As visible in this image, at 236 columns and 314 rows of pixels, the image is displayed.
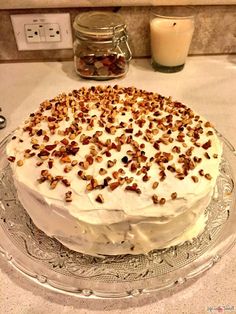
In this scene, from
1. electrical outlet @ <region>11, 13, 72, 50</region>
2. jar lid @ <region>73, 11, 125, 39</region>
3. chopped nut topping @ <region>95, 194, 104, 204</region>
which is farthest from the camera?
electrical outlet @ <region>11, 13, 72, 50</region>

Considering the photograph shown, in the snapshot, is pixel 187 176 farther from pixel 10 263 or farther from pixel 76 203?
pixel 10 263

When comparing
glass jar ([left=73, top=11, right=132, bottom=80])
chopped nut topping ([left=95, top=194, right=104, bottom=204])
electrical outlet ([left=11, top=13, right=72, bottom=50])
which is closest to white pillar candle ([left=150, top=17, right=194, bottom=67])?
glass jar ([left=73, top=11, right=132, bottom=80])

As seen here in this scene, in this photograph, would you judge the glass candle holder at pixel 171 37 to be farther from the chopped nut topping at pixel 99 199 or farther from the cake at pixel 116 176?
the chopped nut topping at pixel 99 199

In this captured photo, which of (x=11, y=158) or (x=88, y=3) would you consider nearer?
(x=11, y=158)

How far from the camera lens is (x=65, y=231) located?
0.74 metres

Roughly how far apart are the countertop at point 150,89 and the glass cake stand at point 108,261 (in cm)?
5

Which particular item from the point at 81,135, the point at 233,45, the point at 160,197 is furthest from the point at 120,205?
the point at 233,45

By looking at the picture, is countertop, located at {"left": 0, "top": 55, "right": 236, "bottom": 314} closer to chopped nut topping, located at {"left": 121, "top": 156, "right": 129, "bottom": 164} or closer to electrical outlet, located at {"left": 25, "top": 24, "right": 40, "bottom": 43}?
electrical outlet, located at {"left": 25, "top": 24, "right": 40, "bottom": 43}

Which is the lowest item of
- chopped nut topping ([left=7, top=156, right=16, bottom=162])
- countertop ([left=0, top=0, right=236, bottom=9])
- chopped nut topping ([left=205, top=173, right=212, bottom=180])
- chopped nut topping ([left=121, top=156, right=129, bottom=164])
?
chopped nut topping ([left=205, top=173, right=212, bottom=180])

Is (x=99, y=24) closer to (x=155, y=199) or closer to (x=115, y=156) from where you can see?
(x=115, y=156)

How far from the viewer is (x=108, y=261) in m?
0.78

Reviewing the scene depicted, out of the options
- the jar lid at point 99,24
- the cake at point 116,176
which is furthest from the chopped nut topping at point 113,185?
the jar lid at point 99,24

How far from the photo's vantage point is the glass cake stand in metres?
0.72

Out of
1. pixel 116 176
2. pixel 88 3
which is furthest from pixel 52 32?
pixel 116 176
